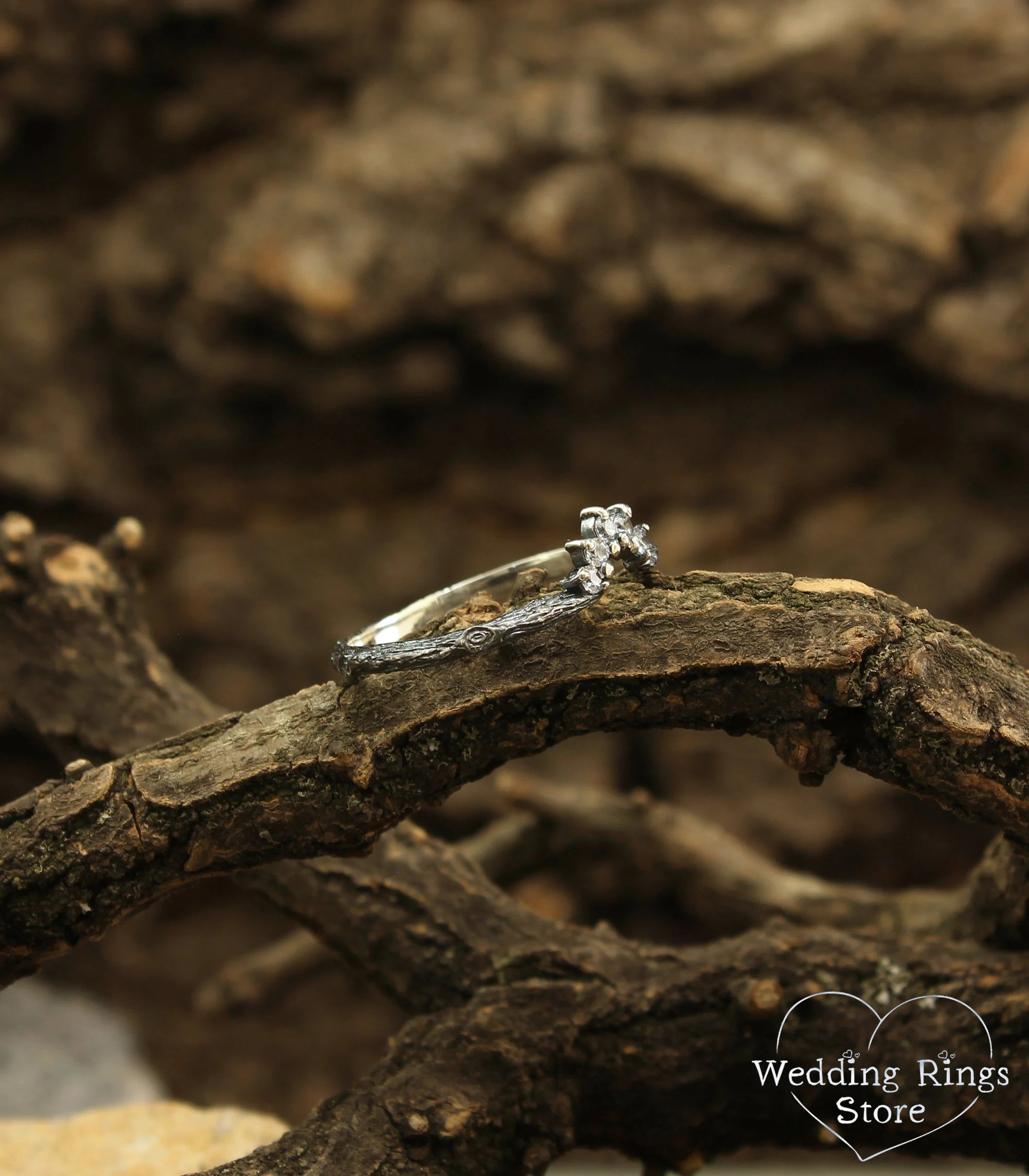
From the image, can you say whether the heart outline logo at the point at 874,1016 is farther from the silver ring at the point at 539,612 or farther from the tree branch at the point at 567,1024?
the silver ring at the point at 539,612

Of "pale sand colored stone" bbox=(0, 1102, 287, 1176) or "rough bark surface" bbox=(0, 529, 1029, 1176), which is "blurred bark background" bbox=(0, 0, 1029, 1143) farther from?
"rough bark surface" bbox=(0, 529, 1029, 1176)

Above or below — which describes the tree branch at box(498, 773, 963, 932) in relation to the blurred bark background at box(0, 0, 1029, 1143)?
below

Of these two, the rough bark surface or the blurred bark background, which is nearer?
the rough bark surface

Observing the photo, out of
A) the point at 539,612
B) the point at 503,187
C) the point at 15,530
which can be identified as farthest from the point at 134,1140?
the point at 503,187

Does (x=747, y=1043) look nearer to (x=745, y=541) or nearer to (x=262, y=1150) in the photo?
(x=262, y=1150)

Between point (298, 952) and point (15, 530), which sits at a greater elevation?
point (15, 530)

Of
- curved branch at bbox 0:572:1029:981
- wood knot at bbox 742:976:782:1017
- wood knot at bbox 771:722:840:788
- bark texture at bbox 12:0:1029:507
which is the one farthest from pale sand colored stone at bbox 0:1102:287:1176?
bark texture at bbox 12:0:1029:507

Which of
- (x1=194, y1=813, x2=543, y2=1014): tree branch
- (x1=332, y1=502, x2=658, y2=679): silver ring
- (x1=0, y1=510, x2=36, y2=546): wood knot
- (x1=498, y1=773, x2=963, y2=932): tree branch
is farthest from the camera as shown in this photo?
(x1=194, y1=813, x2=543, y2=1014): tree branch

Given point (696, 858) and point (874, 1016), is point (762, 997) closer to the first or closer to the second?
point (874, 1016)
